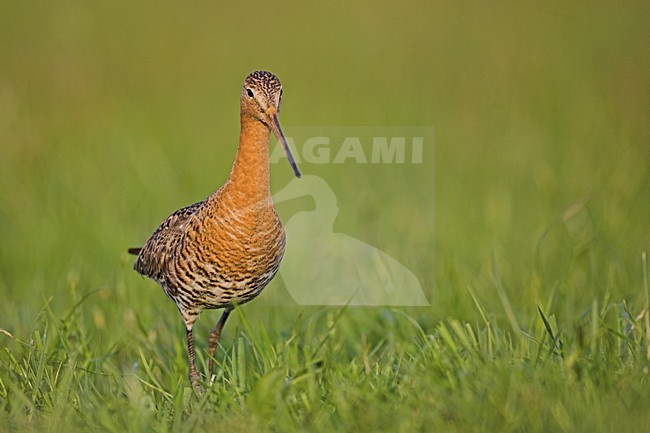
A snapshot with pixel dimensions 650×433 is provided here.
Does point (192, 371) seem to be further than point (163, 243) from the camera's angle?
No

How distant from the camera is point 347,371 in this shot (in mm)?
4508

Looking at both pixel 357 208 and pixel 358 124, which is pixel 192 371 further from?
pixel 358 124

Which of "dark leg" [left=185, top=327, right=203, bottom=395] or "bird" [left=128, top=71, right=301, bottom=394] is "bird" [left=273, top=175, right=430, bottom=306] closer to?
"dark leg" [left=185, top=327, right=203, bottom=395]

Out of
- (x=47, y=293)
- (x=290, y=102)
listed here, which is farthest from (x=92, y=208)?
(x=290, y=102)

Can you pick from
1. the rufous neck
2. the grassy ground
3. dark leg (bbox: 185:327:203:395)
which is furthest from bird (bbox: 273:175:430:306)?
the rufous neck

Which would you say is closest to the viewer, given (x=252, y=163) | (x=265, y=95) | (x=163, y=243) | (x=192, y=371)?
(x=265, y=95)

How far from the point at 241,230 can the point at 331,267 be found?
7.67ft

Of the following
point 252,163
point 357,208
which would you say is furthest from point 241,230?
point 357,208

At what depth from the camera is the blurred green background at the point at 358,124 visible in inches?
262

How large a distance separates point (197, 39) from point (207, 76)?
415 mm

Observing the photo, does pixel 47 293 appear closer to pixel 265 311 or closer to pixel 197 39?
pixel 265 311

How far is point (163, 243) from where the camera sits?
16.0ft

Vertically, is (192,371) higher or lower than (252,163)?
lower

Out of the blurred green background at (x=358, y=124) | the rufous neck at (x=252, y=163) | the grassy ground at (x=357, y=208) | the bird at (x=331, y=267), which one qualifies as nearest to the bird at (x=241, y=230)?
the rufous neck at (x=252, y=163)
